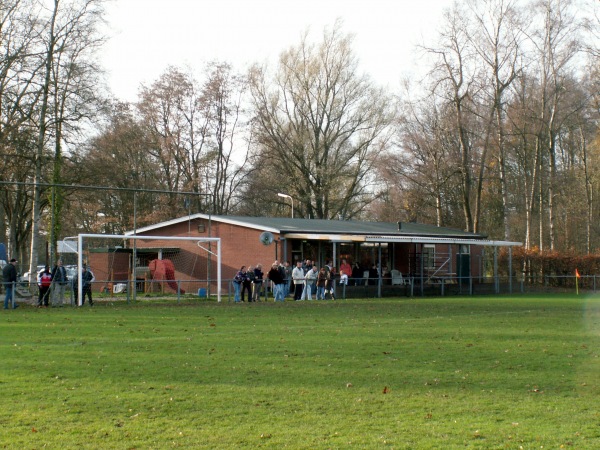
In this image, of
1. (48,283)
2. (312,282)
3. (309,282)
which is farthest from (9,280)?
(312,282)

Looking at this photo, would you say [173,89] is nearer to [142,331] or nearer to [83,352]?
[142,331]

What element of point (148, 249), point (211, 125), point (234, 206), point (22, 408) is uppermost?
point (211, 125)

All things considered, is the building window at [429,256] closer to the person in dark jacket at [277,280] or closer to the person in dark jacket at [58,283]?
the person in dark jacket at [277,280]

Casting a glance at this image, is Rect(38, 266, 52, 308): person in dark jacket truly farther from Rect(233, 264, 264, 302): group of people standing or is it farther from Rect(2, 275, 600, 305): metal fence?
Rect(233, 264, 264, 302): group of people standing

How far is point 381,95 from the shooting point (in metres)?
54.6

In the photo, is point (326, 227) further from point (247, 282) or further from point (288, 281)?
point (247, 282)

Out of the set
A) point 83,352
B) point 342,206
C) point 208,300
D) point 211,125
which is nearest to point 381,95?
point 342,206

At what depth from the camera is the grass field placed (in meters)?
7.97

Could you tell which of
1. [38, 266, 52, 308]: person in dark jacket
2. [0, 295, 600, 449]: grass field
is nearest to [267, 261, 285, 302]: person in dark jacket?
[38, 266, 52, 308]: person in dark jacket

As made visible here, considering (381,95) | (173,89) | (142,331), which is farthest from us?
(381,95)

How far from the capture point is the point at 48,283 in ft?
85.8

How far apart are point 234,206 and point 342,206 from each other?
787cm

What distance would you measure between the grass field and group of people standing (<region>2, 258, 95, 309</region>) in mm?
5758

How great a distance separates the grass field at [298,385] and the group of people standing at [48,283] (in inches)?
227
